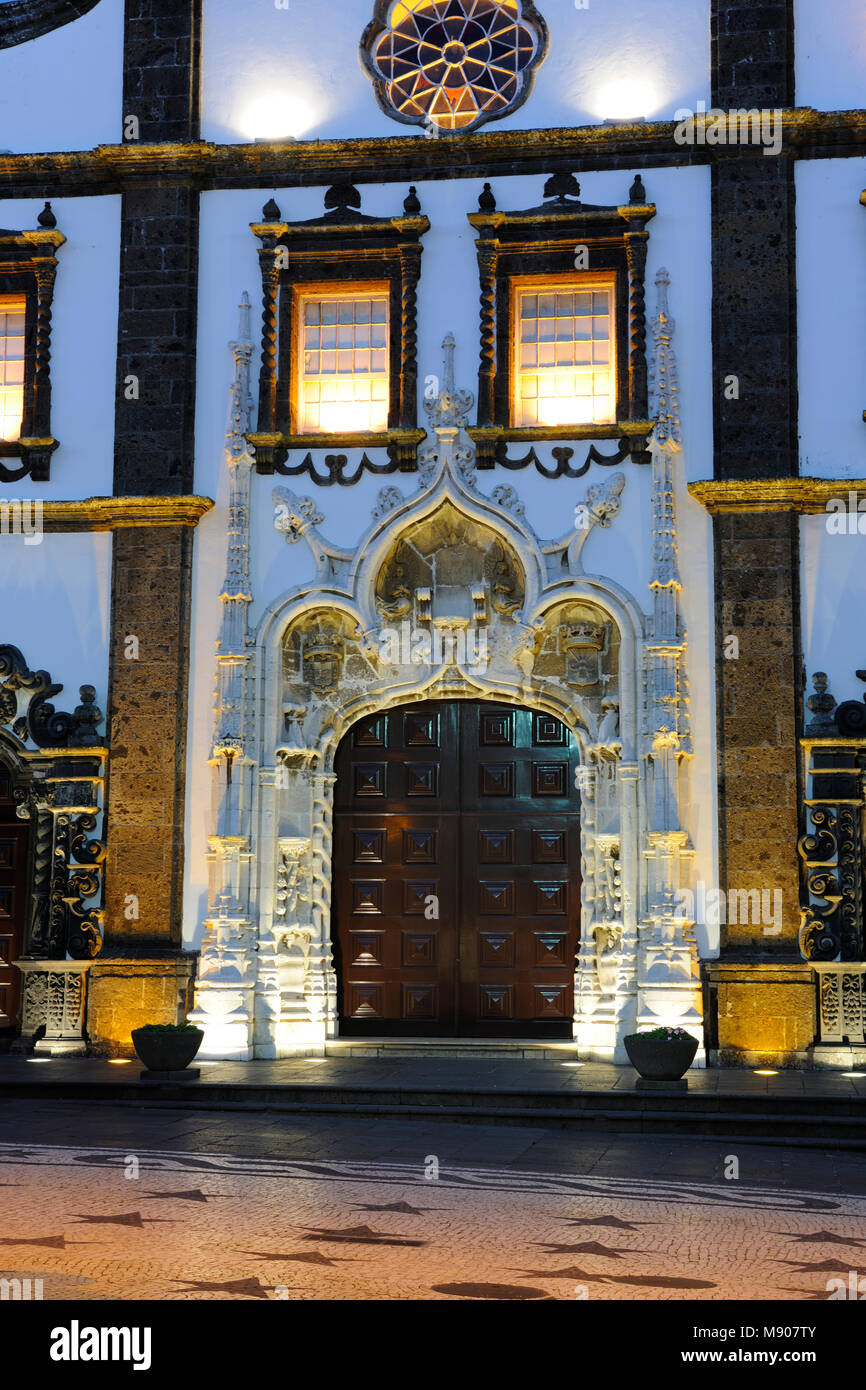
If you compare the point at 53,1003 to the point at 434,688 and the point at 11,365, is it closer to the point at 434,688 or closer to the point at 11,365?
the point at 434,688

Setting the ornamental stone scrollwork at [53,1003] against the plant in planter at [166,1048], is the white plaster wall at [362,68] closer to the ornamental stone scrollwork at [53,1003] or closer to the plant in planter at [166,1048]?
the ornamental stone scrollwork at [53,1003]

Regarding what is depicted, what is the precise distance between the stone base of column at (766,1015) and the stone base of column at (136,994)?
5.88 metres

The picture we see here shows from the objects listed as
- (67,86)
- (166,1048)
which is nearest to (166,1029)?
(166,1048)

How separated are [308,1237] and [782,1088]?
717 cm

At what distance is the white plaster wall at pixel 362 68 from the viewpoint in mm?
19016

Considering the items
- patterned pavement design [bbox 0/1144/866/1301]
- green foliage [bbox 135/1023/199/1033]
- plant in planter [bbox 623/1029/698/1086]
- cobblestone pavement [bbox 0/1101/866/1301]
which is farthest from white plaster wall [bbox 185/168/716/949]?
patterned pavement design [bbox 0/1144/866/1301]

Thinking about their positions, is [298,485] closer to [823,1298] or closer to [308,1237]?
[308,1237]

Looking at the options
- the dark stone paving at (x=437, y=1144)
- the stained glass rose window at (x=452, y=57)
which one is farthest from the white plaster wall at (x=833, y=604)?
the stained glass rose window at (x=452, y=57)

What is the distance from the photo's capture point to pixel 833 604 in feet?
59.0

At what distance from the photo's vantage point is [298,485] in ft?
62.5

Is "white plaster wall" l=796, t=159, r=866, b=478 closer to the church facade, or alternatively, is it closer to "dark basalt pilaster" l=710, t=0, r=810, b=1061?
the church facade

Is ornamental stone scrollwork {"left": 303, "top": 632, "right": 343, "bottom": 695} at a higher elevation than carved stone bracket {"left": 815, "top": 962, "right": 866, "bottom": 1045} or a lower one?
higher

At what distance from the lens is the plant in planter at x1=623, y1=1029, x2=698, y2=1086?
1477 cm

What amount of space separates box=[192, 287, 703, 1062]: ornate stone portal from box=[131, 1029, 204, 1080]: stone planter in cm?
192
